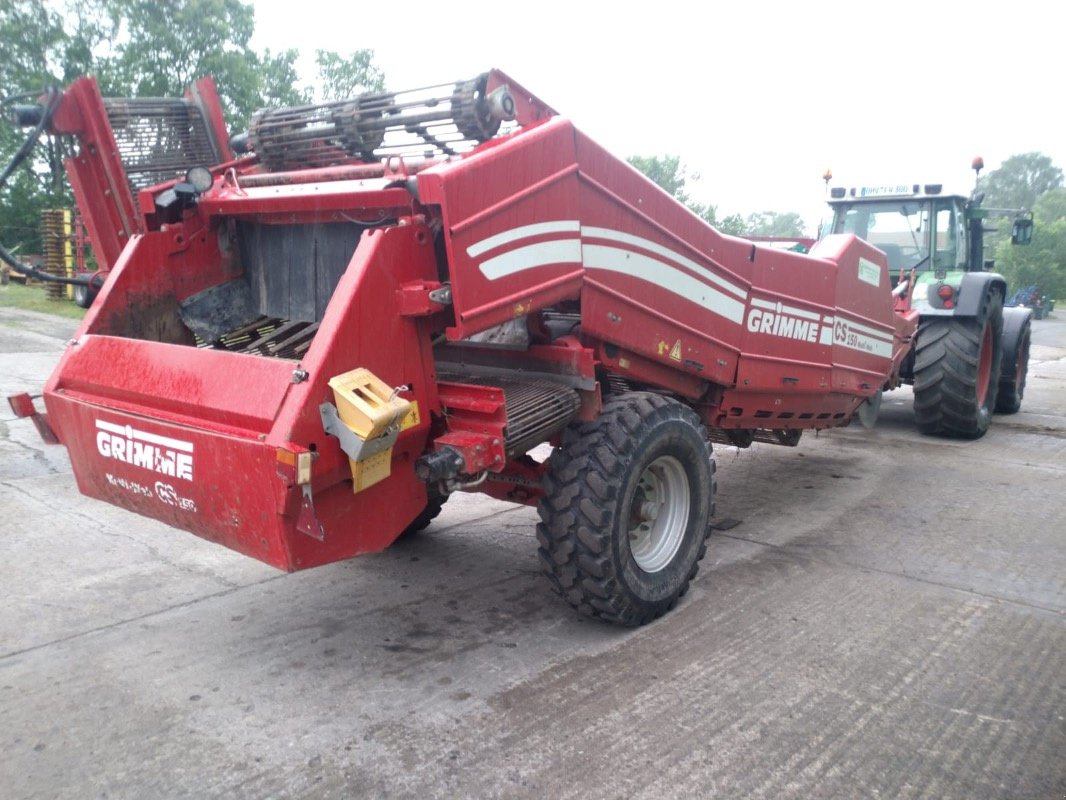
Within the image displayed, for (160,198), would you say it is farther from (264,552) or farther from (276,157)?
(264,552)

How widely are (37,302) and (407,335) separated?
19585mm

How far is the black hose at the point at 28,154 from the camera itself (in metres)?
3.81

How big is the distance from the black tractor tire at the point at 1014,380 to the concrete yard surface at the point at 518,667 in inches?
158

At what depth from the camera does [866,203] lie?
8.65 metres

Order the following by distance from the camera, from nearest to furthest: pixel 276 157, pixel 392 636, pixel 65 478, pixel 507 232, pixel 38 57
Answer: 1. pixel 507 232
2. pixel 392 636
3. pixel 276 157
4. pixel 65 478
5. pixel 38 57

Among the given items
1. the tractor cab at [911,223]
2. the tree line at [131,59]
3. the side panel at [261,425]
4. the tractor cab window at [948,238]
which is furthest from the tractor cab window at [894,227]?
the tree line at [131,59]

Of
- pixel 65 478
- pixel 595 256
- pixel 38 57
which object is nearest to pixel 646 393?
pixel 595 256

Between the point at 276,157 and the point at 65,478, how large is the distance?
3.29 m

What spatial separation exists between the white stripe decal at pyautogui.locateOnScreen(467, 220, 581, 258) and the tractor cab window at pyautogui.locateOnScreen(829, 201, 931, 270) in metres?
5.78

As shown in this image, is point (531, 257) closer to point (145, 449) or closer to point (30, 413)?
point (145, 449)

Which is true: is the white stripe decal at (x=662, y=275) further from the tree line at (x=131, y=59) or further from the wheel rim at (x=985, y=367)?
the tree line at (x=131, y=59)

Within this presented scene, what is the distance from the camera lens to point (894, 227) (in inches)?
338

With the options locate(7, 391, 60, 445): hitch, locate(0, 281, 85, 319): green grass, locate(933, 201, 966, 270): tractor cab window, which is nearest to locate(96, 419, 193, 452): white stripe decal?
locate(7, 391, 60, 445): hitch

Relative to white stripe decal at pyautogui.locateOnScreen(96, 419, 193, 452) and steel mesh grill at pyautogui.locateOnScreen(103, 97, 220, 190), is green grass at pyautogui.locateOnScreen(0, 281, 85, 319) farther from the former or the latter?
white stripe decal at pyautogui.locateOnScreen(96, 419, 193, 452)
